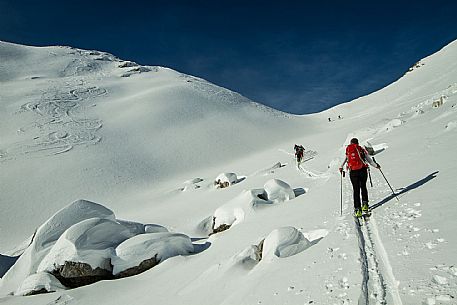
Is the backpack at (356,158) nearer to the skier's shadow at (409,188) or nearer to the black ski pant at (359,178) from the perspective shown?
the black ski pant at (359,178)

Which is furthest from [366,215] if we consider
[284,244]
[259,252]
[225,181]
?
[225,181]

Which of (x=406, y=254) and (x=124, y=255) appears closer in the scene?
(x=406, y=254)

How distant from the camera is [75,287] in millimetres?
9445

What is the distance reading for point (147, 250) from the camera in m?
9.89

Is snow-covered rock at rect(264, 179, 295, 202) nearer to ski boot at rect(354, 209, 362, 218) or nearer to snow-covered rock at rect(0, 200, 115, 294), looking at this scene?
ski boot at rect(354, 209, 362, 218)

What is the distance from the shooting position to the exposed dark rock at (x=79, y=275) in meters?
9.44

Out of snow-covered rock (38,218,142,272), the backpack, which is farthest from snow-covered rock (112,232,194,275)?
the backpack

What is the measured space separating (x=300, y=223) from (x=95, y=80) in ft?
233

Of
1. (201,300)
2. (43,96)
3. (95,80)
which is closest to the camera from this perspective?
(201,300)

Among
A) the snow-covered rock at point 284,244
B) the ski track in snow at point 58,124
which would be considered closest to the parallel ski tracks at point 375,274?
the snow-covered rock at point 284,244

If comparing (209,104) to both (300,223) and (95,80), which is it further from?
(300,223)

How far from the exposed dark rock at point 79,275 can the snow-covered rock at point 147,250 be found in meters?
0.49

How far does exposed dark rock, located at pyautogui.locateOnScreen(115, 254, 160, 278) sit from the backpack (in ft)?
20.9

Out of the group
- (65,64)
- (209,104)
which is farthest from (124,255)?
(65,64)
